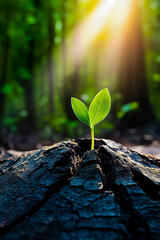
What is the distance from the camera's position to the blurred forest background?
16.7 ft

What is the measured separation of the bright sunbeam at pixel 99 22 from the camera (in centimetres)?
555

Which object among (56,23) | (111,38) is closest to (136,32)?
(111,38)

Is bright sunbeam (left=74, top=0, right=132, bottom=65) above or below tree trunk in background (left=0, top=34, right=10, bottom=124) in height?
above

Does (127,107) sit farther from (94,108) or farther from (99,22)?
(99,22)

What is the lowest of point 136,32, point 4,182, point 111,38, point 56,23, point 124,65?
point 4,182

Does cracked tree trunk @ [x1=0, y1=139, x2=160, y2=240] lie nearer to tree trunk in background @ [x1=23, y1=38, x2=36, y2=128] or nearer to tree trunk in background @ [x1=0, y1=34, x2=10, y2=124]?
tree trunk in background @ [x1=0, y1=34, x2=10, y2=124]

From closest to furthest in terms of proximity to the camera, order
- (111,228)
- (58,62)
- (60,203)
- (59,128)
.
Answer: (111,228) → (60,203) → (59,128) → (58,62)

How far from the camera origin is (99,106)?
124 cm

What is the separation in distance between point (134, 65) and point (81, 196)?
17.4ft

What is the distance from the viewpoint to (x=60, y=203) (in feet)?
3.06

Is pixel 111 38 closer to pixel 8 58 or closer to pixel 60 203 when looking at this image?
pixel 8 58

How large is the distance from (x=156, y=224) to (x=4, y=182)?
95 centimetres

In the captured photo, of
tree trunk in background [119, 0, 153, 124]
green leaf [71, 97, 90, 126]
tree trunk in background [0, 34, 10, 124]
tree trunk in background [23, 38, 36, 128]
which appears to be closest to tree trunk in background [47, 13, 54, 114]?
tree trunk in background [23, 38, 36, 128]

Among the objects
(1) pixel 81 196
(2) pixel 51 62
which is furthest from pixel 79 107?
(2) pixel 51 62
